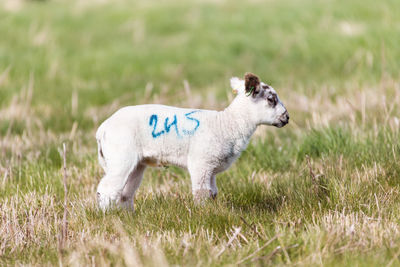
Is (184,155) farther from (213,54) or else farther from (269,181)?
(213,54)

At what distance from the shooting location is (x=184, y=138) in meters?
3.86

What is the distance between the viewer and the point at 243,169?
4.98m

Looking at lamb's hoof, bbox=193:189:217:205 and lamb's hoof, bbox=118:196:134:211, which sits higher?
lamb's hoof, bbox=193:189:217:205

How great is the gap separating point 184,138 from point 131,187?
0.58m

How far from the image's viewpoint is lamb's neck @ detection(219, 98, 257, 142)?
13.0 feet

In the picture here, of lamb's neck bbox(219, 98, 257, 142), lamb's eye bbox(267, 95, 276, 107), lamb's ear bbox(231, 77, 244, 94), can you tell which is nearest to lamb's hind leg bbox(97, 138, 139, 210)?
lamb's neck bbox(219, 98, 257, 142)

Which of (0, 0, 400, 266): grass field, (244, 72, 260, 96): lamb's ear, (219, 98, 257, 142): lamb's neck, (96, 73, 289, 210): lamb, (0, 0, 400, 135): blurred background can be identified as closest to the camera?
(0, 0, 400, 266): grass field

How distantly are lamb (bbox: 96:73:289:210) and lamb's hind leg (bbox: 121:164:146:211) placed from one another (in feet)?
0.21

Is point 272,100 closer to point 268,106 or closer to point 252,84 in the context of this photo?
point 268,106

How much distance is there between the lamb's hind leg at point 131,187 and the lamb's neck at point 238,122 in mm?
692

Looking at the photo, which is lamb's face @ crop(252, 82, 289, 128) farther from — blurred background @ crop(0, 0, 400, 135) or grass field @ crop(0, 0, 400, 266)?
blurred background @ crop(0, 0, 400, 135)

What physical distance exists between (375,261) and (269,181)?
5.58 ft

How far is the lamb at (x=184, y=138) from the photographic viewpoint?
3.79 m

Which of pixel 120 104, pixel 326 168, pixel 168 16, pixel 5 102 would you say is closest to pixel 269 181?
pixel 326 168
